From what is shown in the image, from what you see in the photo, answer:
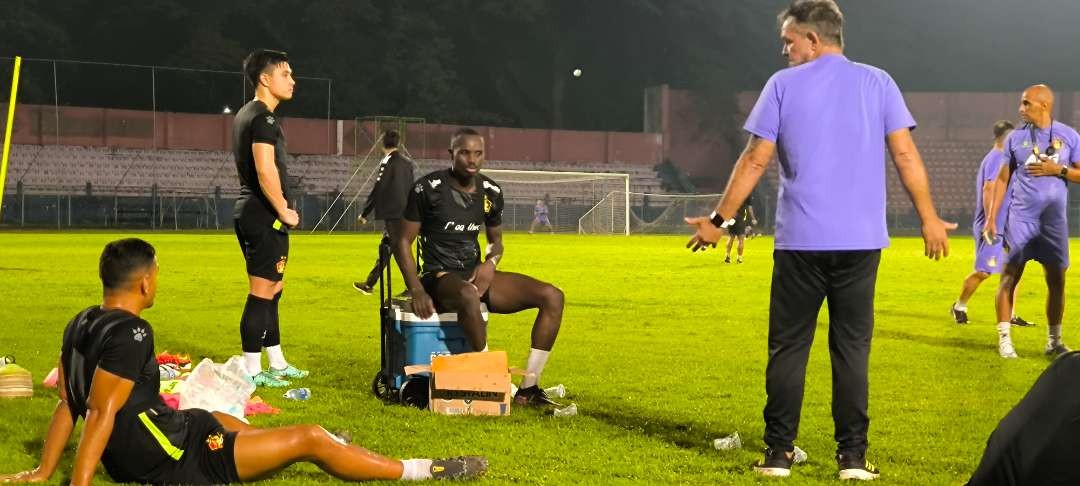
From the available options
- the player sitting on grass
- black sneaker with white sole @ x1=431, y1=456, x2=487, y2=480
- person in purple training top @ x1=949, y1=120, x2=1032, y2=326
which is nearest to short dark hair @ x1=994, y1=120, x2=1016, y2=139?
person in purple training top @ x1=949, y1=120, x2=1032, y2=326

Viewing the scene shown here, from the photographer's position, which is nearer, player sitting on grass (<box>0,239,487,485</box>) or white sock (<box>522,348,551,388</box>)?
player sitting on grass (<box>0,239,487,485</box>)

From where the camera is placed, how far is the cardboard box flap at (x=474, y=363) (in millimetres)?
7340

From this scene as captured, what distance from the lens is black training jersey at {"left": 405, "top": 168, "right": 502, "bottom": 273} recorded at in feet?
26.7

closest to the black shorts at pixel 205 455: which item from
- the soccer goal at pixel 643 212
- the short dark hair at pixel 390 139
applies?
the short dark hair at pixel 390 139

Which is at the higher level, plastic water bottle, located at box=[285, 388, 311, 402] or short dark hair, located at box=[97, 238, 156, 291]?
short dark hair, located at box=[97, 238, 156, 291]

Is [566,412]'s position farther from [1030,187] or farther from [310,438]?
[1030,187]

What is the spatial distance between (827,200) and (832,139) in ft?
0.93

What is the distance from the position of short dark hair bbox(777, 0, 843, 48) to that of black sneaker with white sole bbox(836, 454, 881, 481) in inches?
75.9

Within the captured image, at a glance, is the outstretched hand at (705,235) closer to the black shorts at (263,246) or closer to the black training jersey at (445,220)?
the black training jersey at (445,220)

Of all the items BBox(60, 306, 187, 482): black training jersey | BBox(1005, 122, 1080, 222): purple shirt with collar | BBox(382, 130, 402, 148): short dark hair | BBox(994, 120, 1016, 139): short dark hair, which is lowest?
BBox(60, 306, 187, 482): black training jersey

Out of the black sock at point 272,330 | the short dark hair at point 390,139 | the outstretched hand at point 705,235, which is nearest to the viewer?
the outstretched hand at point 705,235

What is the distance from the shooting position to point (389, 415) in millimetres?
7387

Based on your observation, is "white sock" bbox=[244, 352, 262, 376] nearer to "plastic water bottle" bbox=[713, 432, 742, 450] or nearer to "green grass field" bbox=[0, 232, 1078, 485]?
"green grass field" bbox=[0, 232, 1078, 485]

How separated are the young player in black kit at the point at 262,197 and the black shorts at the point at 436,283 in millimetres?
979
